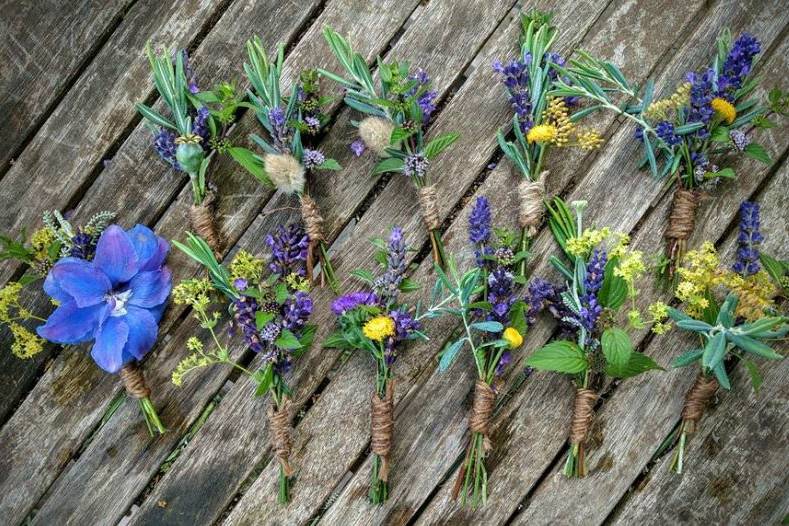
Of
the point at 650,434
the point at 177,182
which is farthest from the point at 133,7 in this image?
the point at 650,434

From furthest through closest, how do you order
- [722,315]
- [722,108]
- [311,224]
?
[311,224]
[722,108]
[722,315]

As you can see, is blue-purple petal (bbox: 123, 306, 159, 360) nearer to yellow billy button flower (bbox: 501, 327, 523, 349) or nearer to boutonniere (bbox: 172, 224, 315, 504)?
boutonniere (bbox: 172, 224, 315, 504)

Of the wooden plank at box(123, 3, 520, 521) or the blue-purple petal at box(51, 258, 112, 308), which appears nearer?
the blue-purple petal at box(51, 258, 112, 308)

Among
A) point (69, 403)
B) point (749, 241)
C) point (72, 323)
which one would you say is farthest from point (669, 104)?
point (69, 403)

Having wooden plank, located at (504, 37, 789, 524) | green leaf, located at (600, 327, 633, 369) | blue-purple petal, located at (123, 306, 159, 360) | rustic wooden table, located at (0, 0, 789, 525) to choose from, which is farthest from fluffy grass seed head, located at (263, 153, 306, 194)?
wooden plank, located at (504, 37, 789, 524)

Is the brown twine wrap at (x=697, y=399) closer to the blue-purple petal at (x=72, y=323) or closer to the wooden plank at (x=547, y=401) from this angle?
the wooden plank at (x=547, y=401)

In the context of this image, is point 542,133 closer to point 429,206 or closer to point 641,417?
point 429,206

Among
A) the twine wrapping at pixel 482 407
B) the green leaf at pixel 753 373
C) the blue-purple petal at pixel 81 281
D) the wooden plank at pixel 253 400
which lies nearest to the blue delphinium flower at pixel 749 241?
the green leaf at pixel 753 373

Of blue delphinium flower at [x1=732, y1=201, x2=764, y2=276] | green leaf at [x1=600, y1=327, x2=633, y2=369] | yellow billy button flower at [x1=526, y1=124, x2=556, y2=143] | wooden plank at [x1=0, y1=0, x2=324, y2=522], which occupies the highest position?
blue delphinium flower at [x1=732, y1=201, x2=764, y2=276]
